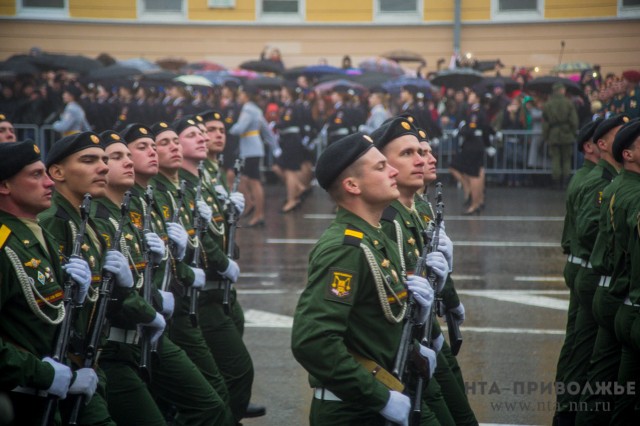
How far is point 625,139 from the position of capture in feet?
22.5

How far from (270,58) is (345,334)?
83.9 ft

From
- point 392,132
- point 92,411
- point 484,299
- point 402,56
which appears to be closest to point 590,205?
point 392,132

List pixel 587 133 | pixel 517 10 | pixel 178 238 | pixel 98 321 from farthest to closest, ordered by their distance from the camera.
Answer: pixel 517 10 → pixel 587 133 → pixel 178 238 → pixel 98 321

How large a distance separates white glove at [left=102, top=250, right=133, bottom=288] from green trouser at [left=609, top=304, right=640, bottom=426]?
2855 mm

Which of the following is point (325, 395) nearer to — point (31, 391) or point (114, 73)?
point (31, 391)

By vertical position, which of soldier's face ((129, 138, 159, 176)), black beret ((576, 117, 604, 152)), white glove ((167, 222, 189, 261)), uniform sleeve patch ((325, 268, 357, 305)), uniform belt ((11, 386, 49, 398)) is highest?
black beret ((576, 117, 604, 152))

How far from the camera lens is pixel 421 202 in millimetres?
7320

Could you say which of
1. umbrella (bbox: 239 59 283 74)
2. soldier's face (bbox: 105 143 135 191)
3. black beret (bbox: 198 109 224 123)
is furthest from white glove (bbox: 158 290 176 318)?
umbrella (bbox: 239 59 283 74)

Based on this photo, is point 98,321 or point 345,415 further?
point 98,321

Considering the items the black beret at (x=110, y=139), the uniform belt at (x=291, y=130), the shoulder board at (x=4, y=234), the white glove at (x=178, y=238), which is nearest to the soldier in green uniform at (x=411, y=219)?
A: the white glove at (x=178, y=238)

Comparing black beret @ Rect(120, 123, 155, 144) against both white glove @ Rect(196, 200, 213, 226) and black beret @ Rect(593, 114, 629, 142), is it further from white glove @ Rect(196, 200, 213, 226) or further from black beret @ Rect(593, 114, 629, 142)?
black beret @ Rect(593, 114, 629, 142)

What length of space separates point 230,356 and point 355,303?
9.43ft

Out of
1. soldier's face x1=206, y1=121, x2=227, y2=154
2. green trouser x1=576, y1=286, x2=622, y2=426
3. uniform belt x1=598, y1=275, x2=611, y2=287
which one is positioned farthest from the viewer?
soldier's face x1=206, y1=121, x2=227, y2=154

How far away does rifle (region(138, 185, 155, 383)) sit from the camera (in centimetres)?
623
